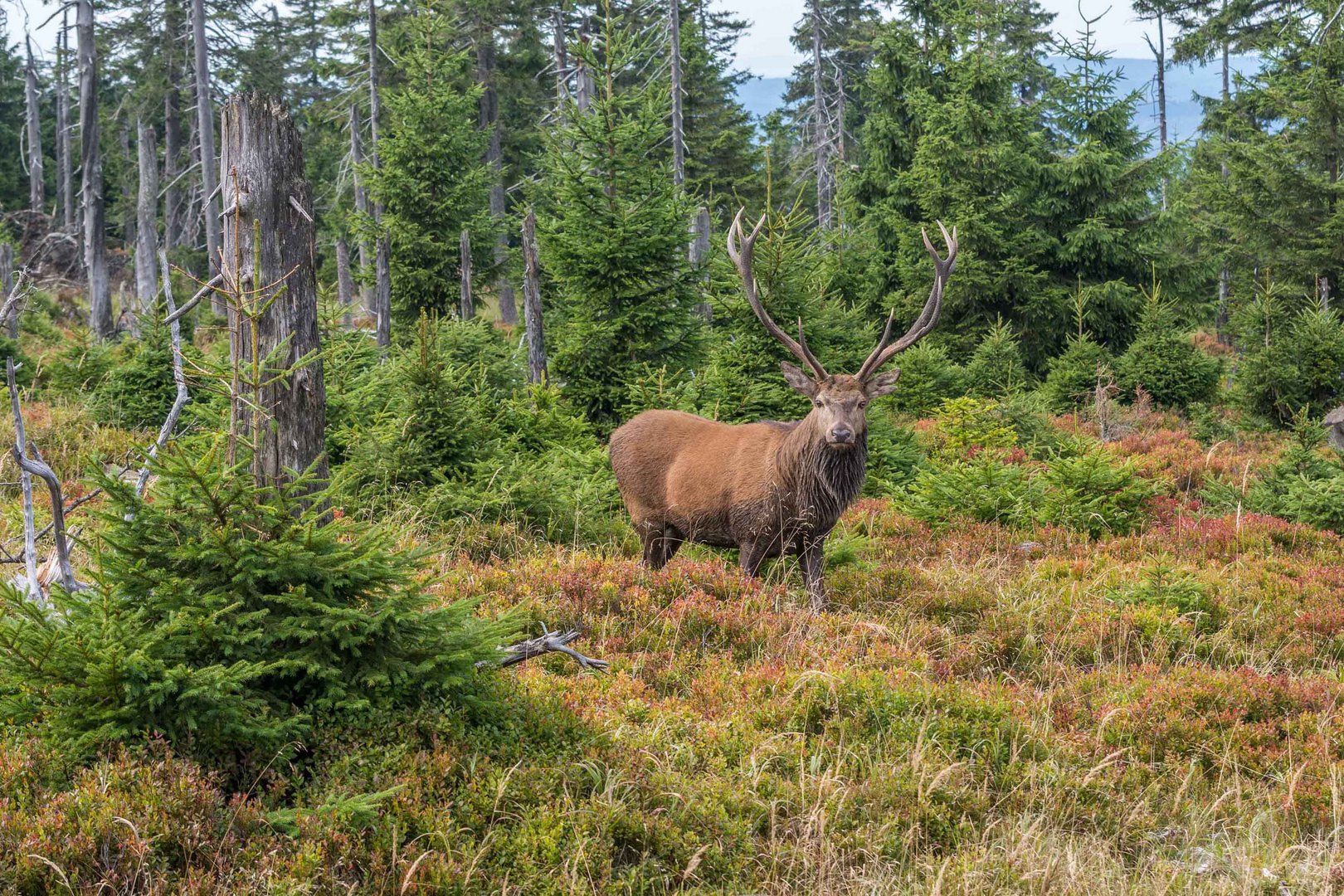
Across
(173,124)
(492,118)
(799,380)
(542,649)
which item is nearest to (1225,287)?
(492,118)

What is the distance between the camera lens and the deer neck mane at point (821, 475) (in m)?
7.93

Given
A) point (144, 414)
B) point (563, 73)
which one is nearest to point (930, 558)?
point (144, 414)

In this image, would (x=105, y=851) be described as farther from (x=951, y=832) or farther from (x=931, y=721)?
(x=931, y=721)

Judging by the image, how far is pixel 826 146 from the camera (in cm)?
3775

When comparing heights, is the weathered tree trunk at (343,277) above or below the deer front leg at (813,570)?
above

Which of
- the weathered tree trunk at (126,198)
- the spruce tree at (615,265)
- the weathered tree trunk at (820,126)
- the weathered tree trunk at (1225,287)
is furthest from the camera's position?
the weathered tree trunk at (126,198)

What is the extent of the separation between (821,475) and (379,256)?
40.3 ft

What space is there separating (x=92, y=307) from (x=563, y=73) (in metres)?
15.7

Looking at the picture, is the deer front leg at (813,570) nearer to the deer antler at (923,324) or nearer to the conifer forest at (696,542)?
the conifer forest at (696,542)

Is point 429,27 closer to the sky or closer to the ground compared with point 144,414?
closer to the sky

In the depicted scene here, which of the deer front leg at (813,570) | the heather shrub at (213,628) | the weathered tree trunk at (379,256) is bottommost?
the deer front leg at (813,570)

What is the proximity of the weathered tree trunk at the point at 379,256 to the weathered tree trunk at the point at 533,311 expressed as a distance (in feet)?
12.4

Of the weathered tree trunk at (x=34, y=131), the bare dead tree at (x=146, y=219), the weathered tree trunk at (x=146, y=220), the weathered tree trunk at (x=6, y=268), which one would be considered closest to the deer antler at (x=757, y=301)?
the weathered tree trunk at (x=6, y=268)

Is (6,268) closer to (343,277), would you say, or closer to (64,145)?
(343,277)
